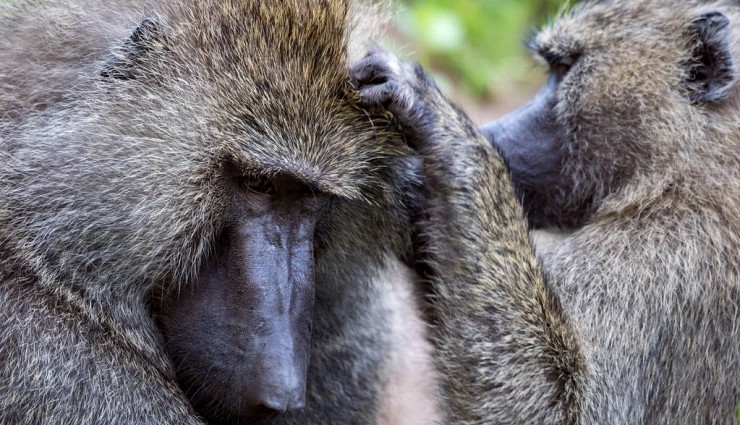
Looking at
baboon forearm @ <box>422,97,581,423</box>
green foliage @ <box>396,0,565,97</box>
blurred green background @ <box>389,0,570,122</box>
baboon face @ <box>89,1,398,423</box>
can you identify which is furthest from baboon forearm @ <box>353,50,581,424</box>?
green foliage @ <box>396,0,565,97</box>

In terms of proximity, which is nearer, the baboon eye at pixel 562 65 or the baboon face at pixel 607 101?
the baboon face at pixel 607 101

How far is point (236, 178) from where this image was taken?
333 centimetres

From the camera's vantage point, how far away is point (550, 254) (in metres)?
4.21

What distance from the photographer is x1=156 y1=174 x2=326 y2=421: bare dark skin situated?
125 inches

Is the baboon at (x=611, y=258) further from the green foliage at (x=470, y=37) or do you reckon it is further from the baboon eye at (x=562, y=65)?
the green foliage at (x=470, y=37)

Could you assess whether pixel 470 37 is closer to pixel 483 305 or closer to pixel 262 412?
pixel 483 305

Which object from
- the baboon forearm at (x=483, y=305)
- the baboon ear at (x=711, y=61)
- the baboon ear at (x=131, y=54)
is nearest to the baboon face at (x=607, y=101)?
the baboon ear at (x=711, y=61)

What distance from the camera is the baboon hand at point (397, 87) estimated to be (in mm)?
3609

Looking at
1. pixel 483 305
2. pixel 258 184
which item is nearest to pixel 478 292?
pixel 483 305

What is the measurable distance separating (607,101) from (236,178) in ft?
5.91

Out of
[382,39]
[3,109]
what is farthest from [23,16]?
[382,39]

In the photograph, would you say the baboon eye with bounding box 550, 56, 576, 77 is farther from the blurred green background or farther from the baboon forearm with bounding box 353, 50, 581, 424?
the blurred green background

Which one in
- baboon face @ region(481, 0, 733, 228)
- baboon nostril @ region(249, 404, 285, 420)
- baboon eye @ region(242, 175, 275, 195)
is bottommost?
baboon nostril @ region(249, 404, 285, 420)

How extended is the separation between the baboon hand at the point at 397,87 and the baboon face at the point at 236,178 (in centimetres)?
19
